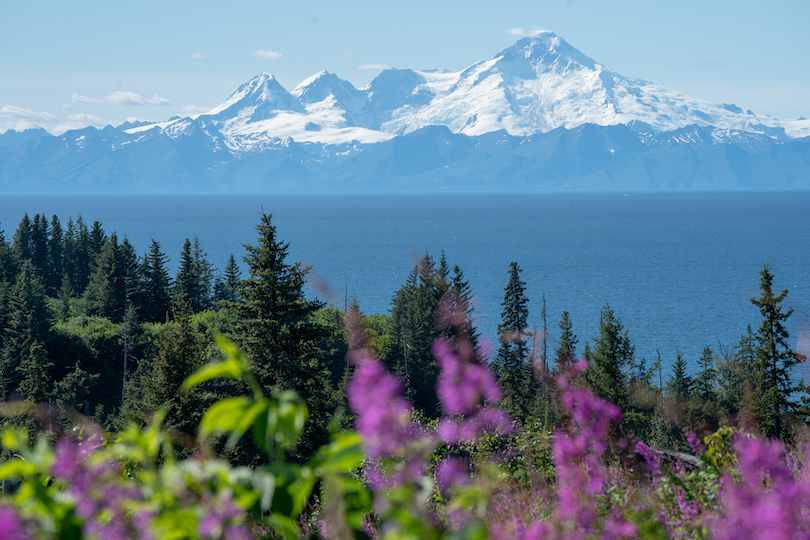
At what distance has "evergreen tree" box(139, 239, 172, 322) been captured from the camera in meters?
66.6

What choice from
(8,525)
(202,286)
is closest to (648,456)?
(8,525)

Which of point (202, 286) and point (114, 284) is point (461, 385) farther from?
point (202, 286)

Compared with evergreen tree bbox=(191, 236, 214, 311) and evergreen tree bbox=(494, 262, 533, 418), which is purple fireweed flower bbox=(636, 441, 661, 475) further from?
evergreen tree bbox=(191, 236, 214, 311)

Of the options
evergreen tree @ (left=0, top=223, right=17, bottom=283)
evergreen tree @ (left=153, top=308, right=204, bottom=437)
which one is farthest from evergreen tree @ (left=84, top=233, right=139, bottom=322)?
evergreen tree @ (left=153, top=308, right=204, bottom=437)

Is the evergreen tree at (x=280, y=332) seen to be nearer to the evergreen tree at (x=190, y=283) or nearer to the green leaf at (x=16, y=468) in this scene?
the green leaf at (x=16, y=468)

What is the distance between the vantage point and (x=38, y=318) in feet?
165

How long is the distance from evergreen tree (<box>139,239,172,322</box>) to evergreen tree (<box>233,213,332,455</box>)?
1825 inches

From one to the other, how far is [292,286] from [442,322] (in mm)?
28155

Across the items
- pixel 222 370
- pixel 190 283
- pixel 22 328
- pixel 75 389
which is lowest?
pixel 75 389

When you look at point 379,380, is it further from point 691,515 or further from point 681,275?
point 681,275

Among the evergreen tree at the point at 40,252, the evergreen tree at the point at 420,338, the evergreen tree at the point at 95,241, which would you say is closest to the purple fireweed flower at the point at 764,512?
the evergreen tree at the point at 420,338

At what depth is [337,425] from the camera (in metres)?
2.73

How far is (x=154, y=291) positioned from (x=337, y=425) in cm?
6944

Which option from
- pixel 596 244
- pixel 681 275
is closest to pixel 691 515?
pixel 681 275
